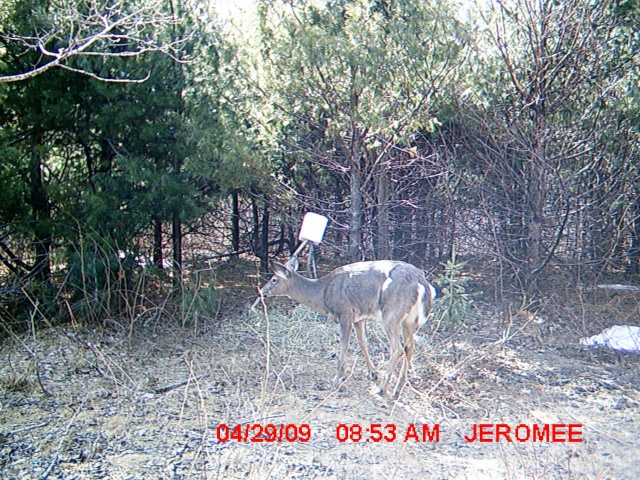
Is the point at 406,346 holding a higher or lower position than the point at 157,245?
lower

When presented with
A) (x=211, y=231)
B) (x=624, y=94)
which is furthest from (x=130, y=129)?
(x=624, y=94)

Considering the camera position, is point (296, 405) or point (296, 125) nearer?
point (296, 405)

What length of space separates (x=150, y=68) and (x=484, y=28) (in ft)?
12.9

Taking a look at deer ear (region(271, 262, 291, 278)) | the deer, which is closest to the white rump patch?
the deer

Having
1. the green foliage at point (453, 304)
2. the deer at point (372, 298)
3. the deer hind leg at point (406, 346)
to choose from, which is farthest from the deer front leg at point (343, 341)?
the green foliage at point (453, 304)

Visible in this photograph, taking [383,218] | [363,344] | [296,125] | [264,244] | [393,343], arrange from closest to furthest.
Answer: [393,343] < [363,344] < [296,125] < [383,218] < [264,244]

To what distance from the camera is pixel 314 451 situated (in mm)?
5027

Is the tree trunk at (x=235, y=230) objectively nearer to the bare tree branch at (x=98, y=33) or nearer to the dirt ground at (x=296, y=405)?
the dirt ground at (x=296, y=405)

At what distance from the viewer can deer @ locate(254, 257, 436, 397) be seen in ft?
20.0

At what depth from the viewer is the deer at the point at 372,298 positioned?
609 cm
